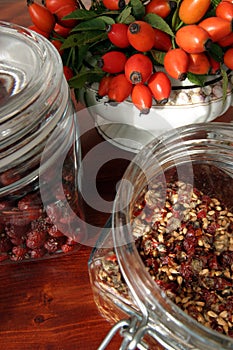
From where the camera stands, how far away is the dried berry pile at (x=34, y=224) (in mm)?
508

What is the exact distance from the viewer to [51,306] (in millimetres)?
535

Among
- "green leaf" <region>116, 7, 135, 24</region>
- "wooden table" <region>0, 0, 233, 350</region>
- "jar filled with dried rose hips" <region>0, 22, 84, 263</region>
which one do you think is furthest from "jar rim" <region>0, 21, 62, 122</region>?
"wooden table" <region>0, 0, 233, 350</region>

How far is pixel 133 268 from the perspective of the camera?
41 cm

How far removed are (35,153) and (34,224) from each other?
96mm

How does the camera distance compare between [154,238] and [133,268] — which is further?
[154,238]

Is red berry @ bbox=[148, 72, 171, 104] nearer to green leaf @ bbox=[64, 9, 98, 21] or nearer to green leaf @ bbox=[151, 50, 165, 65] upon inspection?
green leaf @ bbox=[151, 50, 165, 65]

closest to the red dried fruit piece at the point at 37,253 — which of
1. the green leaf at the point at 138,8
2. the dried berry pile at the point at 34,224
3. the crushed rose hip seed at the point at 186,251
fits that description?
the dried berry pile at the point at 34,224

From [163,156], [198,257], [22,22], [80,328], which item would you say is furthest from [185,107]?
[22,22]

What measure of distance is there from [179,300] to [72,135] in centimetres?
23

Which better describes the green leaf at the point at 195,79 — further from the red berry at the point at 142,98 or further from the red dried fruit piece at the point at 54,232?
the red dried fruit piece at the point at 54,232

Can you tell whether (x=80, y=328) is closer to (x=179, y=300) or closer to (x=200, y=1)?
(x=179, y=300)

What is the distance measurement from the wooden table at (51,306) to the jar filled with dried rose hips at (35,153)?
2cm

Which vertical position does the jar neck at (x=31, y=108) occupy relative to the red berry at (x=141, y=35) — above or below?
below

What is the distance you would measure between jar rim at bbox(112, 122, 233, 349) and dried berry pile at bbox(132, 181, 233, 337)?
0.06 meters
